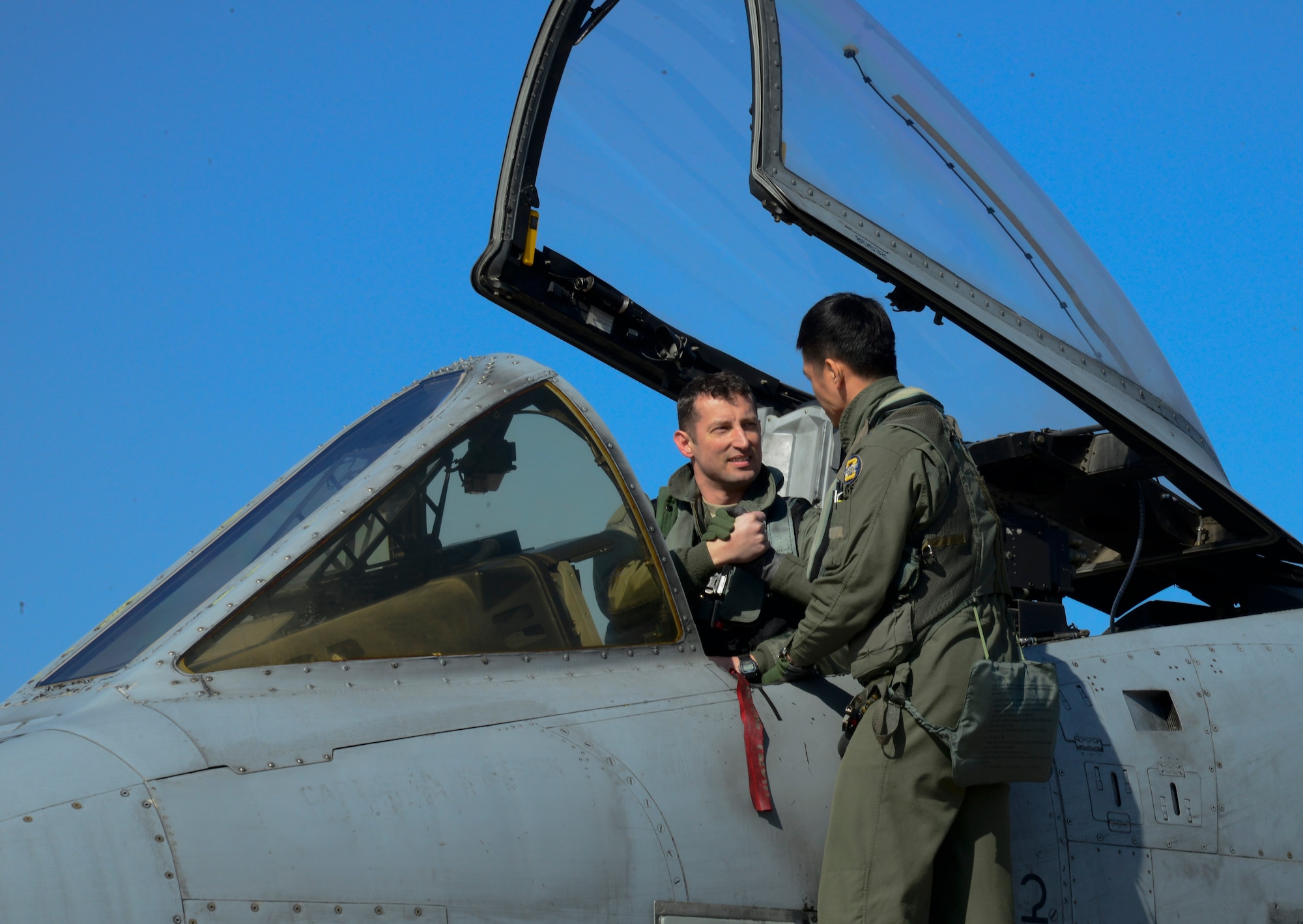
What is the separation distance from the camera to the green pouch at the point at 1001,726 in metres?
2.66

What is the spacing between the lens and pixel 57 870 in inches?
77.4

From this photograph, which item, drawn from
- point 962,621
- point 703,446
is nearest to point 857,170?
point 703,446

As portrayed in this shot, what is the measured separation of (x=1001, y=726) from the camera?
2684 mm

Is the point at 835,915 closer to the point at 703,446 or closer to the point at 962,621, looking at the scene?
the point at 962,621

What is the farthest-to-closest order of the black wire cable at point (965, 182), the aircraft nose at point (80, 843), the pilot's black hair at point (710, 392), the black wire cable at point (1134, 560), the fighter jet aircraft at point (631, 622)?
1. the black wire cable at point (1134, 560)
2. the black wire cable at point (965, 182)
3. the pilot's black hair at point (710, 392)
4. the fighter jet aircraft at point (631, 622)
5. the aircraft nose at point (80, 843)

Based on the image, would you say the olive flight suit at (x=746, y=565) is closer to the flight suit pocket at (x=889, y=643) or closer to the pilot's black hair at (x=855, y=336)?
the flight suit pocket at (x=889, y=643)

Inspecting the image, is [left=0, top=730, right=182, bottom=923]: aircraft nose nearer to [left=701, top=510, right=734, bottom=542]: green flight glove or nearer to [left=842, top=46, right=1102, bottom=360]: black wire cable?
[left=701, top=510, right=734, bottom=542]: green flight glove

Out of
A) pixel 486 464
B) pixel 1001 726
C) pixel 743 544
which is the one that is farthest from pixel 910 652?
pixel 486 464

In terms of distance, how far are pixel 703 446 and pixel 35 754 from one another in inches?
95.4

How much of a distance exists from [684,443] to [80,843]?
272 cm

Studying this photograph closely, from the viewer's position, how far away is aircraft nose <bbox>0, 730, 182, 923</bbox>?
1.94 meters

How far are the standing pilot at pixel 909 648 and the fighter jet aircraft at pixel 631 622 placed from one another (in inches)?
9.3

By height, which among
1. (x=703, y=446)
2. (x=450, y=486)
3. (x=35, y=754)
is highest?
(x=703, y=446)

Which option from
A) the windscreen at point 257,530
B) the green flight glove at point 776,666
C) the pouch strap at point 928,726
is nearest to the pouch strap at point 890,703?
the pouch strap at point 928,726
